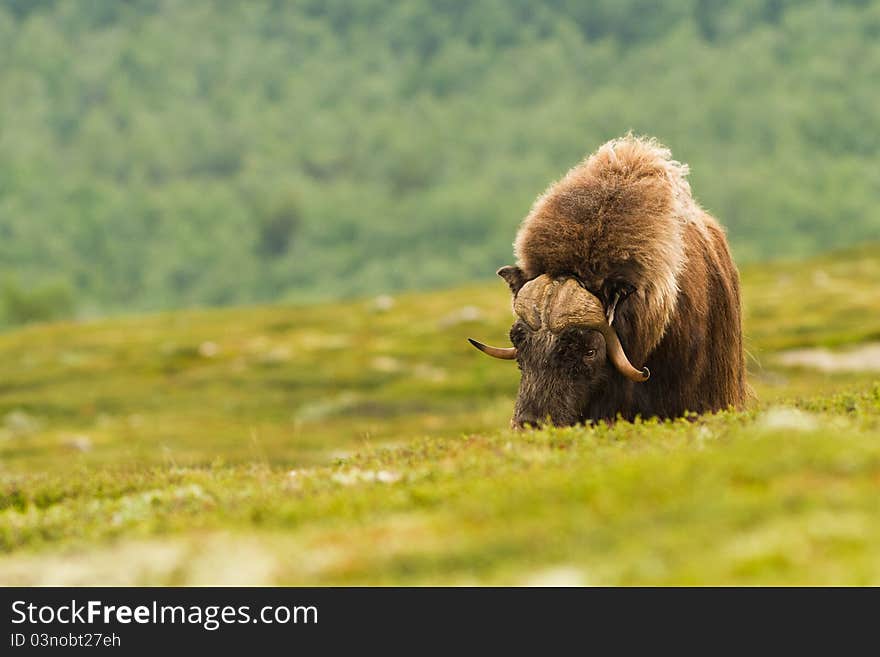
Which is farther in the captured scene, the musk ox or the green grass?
the musk ox

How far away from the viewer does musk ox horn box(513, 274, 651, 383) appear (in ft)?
31.4

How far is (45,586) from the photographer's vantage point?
5.79 metres

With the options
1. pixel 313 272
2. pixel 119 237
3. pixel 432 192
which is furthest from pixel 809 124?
pixel 119 237

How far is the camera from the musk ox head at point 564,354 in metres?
9.61

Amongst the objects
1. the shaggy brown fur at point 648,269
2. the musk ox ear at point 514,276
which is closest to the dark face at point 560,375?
the shaggy brown fur at point 648,269

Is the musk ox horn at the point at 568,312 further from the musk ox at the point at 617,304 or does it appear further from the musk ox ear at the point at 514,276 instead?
the musk ox ear at the point at 514,276

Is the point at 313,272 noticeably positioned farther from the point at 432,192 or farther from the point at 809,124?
the point at 809,124

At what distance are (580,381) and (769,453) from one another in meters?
3.56

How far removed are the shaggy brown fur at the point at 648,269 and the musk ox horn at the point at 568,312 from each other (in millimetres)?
231

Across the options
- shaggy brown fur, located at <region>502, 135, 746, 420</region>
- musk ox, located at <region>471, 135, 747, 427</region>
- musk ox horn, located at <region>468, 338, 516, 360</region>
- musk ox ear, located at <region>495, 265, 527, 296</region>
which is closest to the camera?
musk ox, located at <region>471, 135, 747, 427</region>

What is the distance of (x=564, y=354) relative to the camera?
9.70 meters

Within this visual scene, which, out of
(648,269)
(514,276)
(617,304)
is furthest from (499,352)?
(648,269)

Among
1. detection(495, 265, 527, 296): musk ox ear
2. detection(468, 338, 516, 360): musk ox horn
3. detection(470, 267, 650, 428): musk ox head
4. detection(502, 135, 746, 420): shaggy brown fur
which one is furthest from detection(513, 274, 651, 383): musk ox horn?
detection(468, 338, 516, 360): musk ox horn

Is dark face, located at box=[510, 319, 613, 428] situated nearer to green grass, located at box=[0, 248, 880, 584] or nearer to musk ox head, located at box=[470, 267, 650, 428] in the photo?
musk ox head, located at box=[470, 267, 650, 428]
